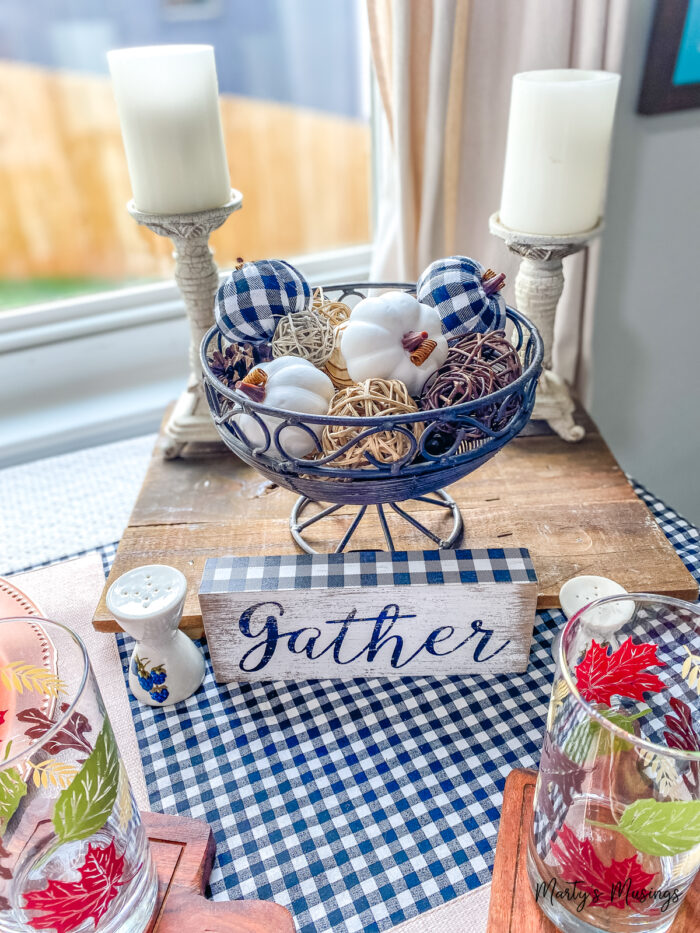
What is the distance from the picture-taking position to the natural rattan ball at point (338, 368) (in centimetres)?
59

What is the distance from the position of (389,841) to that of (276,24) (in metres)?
1.17

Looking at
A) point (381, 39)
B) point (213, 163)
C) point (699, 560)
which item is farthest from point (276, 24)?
point (699, 560)

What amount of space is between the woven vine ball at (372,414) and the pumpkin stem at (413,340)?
29 millimetres

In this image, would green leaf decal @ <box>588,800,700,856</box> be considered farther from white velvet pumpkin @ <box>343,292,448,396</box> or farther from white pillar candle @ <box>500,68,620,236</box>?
white pillar candle @ <box>500,68,620,236</box>

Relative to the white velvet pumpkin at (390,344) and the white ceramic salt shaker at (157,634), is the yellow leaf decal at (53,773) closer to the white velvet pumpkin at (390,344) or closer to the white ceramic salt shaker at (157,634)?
the white ceramic salt shaker at (157,634)

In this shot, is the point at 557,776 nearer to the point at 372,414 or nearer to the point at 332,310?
the point at 372,414

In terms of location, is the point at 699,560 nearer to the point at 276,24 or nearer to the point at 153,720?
the point at 153,720

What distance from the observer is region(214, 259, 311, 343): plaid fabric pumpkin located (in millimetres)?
587

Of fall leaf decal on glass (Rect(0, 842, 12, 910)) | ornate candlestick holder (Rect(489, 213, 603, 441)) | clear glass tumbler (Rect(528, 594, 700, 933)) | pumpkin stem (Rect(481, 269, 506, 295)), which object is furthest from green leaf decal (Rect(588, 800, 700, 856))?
ornate candlestick holder (Rect(489, 213, 603, 441))

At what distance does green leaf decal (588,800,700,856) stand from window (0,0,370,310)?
3.48 feet

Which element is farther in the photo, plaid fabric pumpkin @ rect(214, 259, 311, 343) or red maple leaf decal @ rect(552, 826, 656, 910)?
plaid fabric pumpkin @ rect(214, 259, 311, 343)

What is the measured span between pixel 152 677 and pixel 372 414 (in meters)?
0.27

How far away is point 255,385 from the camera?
0.51m

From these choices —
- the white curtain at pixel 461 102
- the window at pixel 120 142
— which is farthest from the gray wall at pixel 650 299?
the window at pixel 120 142
